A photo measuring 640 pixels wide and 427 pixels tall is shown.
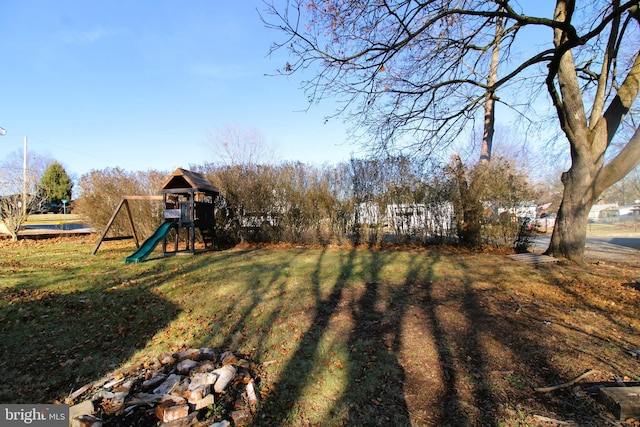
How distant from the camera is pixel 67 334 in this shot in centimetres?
398

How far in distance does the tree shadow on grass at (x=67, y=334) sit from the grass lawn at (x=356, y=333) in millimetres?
20

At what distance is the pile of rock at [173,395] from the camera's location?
245 centimetres

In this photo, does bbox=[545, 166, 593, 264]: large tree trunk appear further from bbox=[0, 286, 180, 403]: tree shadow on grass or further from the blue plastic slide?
the blue plastic slide

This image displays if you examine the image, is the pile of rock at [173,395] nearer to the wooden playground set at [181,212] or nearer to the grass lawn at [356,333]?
the grass lawn at [356,333]

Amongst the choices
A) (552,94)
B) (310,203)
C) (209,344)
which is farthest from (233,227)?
(552,94)

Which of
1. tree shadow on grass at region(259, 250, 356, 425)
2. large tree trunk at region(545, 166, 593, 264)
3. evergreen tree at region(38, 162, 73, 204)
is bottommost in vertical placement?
tree shadow on grass at region(259, 250, 356, 425)

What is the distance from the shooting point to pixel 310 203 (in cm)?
1130

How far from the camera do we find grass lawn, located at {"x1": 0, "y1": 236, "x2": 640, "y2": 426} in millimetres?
2717

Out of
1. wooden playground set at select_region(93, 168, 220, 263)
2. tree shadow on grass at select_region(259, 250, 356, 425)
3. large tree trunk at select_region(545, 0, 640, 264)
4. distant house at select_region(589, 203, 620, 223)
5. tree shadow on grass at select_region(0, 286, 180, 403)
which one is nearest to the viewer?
tree shadow on grass at select_region(259, 250, 356, 425)

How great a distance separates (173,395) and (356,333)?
2129mm

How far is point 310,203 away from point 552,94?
7.53 metres

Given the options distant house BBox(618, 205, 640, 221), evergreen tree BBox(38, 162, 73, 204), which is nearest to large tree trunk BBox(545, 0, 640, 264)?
distant house BBox(618, 205, 640, 221)

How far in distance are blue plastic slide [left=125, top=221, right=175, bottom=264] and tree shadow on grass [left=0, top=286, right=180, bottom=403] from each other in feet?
8.19

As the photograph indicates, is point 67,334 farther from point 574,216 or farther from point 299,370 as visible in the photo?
point 574,216
